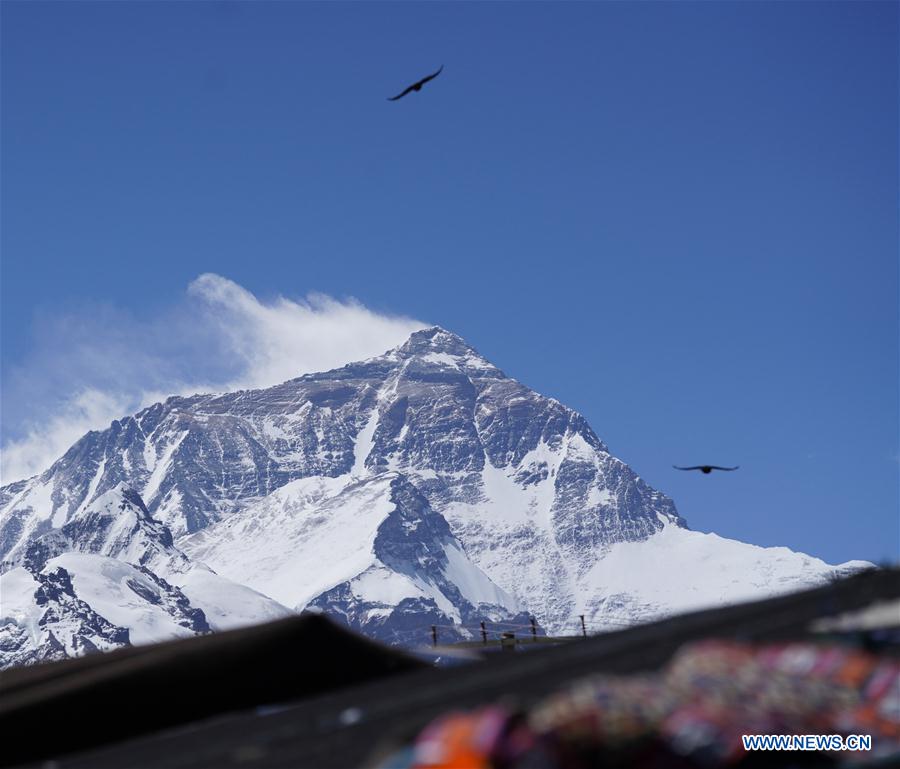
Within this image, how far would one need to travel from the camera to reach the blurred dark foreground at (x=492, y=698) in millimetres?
12484

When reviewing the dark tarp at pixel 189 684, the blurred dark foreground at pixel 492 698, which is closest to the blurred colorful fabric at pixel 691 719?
the blurred dark foreground at pixel 492 698

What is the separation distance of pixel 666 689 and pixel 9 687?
13.2 metres

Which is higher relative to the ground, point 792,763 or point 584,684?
point 584,684

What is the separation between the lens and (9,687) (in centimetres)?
2303

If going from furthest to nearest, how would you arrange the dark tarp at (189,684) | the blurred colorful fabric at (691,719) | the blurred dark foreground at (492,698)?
1. the dark tarp at (189,684)
2. the blurred dark foreground at (492,698)
3. the blurred colorful fabric at (691,719)

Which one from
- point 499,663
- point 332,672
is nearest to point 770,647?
point 499,663

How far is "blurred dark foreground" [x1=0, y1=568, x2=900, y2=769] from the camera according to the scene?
41.0 feet

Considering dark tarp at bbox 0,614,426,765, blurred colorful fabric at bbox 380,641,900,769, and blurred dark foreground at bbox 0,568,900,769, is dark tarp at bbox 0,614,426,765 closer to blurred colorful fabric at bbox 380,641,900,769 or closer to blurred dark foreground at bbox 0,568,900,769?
blurred dark foreground at bbox 0,568,900,769

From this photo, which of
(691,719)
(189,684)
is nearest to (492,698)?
(691,719)

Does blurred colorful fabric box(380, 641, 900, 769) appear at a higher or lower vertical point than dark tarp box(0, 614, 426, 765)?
lower

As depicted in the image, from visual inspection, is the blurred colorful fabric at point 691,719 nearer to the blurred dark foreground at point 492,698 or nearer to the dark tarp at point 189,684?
the blurred dark foreground at point 492,698

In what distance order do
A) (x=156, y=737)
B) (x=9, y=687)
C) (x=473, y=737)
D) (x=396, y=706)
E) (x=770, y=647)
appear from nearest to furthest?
(x=473, y=737)
(x=770, y=647)
(x=396, y=706)
(x=156, y=737)
(x=9, y=687)

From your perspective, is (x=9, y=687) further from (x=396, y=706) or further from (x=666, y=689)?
(x=666, y=689)

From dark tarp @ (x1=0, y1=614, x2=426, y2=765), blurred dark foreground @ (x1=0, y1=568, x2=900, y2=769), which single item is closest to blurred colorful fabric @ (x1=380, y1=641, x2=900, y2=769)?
blurred dark foreground @ (x1=0, y1=568, x2=900, y2=769)
